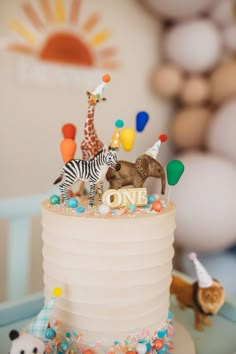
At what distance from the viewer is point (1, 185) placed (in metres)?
1.40

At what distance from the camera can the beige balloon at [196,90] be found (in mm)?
1623

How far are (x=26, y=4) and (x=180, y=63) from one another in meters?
0.62

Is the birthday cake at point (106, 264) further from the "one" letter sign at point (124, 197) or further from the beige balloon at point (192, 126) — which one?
the beige balloon at point (192, 126)

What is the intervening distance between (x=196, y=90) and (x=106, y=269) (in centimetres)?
116

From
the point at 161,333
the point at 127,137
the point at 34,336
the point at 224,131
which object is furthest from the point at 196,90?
the point at 34,336

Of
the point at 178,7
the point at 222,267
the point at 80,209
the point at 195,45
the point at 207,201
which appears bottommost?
the point at 222,267

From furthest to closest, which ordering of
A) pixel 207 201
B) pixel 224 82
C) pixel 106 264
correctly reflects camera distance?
pixel 224 82
pixel 207 201
pixel 106 264

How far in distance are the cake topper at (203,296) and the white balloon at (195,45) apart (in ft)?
3.18

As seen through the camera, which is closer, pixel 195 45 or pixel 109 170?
pixel 109 170

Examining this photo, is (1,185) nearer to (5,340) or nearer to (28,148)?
(28,148)

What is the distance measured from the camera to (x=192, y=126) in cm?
164

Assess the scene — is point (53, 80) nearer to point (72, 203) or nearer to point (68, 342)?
point (72, 203)

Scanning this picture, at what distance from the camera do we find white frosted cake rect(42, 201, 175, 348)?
62 centimetres

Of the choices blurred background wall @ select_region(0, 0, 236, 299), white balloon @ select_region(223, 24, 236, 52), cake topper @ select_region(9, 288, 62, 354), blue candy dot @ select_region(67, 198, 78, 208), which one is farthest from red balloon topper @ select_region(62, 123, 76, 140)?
white balloon @ select_region(223, 24, 236, 52)
